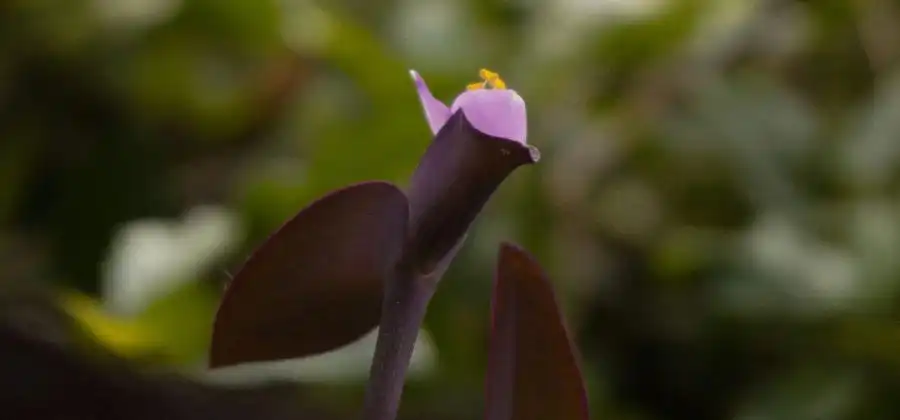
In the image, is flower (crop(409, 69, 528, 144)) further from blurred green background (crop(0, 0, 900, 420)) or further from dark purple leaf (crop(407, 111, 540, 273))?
blurred green background (crop(0, 0, 900, 420))

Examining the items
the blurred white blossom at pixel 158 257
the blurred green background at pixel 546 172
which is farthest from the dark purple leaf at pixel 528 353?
the blurred white blossom at pixel 158 257

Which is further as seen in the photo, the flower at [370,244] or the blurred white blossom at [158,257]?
the blurred white blossom at [158,257]

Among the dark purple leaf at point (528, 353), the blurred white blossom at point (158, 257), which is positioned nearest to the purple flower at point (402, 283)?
the dark purple leaf at point (528, 353)

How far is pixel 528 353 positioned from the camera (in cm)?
25

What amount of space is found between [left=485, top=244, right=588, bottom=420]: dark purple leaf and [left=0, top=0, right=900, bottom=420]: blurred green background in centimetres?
23

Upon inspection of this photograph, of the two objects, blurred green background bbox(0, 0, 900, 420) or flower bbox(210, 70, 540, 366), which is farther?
blurred green background bbox(0, 0, 900, 420)

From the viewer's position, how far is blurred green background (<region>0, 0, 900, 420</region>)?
680mm

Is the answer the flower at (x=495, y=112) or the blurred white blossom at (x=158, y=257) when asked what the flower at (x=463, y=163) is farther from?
the blurred white blossom at (x=158, y=257)

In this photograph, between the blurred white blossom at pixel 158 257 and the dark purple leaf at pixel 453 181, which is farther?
the blurred white blossom at pixel 158 257

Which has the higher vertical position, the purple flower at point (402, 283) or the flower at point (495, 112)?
the flower at point (495, 112)

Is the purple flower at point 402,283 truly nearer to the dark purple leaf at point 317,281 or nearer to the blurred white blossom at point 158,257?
the dark purple leaf at point 317,281

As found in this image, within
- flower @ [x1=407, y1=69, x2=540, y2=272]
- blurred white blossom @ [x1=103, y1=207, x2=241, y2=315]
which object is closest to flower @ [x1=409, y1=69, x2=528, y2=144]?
flower @ [x1=407, y1=69, x2=540, y2=272]

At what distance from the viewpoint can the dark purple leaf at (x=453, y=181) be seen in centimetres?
21

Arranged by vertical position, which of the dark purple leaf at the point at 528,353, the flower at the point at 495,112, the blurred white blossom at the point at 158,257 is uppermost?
the blurred white blossom at the point at 158,257
